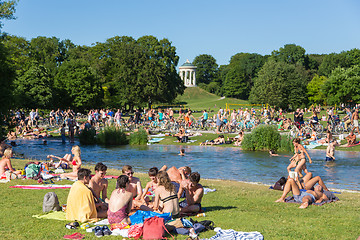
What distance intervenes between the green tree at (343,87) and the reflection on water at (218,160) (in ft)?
157

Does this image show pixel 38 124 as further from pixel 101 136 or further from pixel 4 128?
pixel 4 128

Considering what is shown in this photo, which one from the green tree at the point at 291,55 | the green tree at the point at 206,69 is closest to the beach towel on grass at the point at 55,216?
the green tree at the point at 291,55

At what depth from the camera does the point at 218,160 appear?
79.5 feet

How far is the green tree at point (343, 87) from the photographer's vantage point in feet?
228

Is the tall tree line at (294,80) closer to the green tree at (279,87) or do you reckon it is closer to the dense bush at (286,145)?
the green tree at (279,87)

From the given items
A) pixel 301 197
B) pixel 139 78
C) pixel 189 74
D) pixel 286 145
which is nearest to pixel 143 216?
pixel 301 197

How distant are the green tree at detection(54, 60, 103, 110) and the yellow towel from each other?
173 feet

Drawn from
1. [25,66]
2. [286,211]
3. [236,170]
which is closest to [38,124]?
[25,66]

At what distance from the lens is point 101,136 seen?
33.1 m

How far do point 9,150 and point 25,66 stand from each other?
162 feet

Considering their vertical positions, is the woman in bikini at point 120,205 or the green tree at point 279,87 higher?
the green tree at point 279,87

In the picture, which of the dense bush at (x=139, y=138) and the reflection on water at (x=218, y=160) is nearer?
the reflection on water at (x=218, y=160)

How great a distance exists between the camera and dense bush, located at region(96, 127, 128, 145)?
32.9 metres

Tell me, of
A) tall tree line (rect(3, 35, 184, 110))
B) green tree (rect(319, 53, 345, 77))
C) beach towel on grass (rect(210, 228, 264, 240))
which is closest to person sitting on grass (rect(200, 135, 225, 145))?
beach towel on grass (rect(210, 228, 264, 240))
